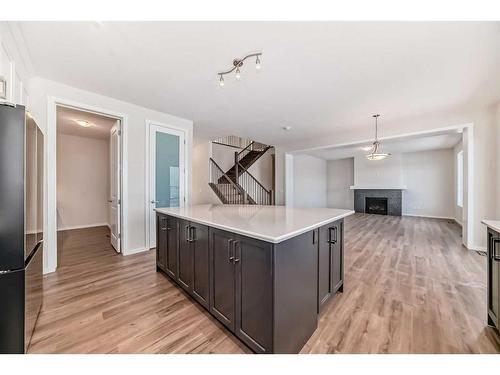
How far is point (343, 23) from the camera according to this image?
181 centimetres

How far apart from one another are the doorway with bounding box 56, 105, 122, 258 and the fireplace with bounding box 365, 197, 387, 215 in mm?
9180

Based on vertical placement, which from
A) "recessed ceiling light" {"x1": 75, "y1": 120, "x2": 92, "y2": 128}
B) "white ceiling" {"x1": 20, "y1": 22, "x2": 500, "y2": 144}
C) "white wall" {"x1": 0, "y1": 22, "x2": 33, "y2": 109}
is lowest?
"white wall" {"x1": 0, "y1": 22, "x2": 33, "y2": 109}

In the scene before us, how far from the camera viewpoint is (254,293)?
1.38m

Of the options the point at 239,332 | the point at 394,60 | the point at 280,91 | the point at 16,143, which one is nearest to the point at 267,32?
the point at 280,91

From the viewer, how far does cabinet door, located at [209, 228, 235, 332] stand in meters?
1.58

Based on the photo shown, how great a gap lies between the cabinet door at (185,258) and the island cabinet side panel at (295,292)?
1.09 m

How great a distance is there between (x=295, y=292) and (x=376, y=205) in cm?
881

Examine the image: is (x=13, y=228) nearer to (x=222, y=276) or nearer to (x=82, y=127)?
(x=222, y=276)

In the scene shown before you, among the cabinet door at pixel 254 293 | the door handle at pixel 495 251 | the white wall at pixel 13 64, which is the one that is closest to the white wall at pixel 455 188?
the door handle at pixel 495 251

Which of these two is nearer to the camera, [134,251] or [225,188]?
[134,251]

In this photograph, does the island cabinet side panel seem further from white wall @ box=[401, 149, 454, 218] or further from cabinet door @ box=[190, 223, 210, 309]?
white wall @ box=[401, 149, 454, 218]

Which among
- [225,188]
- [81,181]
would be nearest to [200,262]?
[225,188]

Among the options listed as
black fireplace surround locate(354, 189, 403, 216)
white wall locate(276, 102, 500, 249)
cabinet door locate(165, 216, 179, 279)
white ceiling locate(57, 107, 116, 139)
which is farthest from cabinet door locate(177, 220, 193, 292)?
black fireplace surround locate(354, 189, 403, 216)
